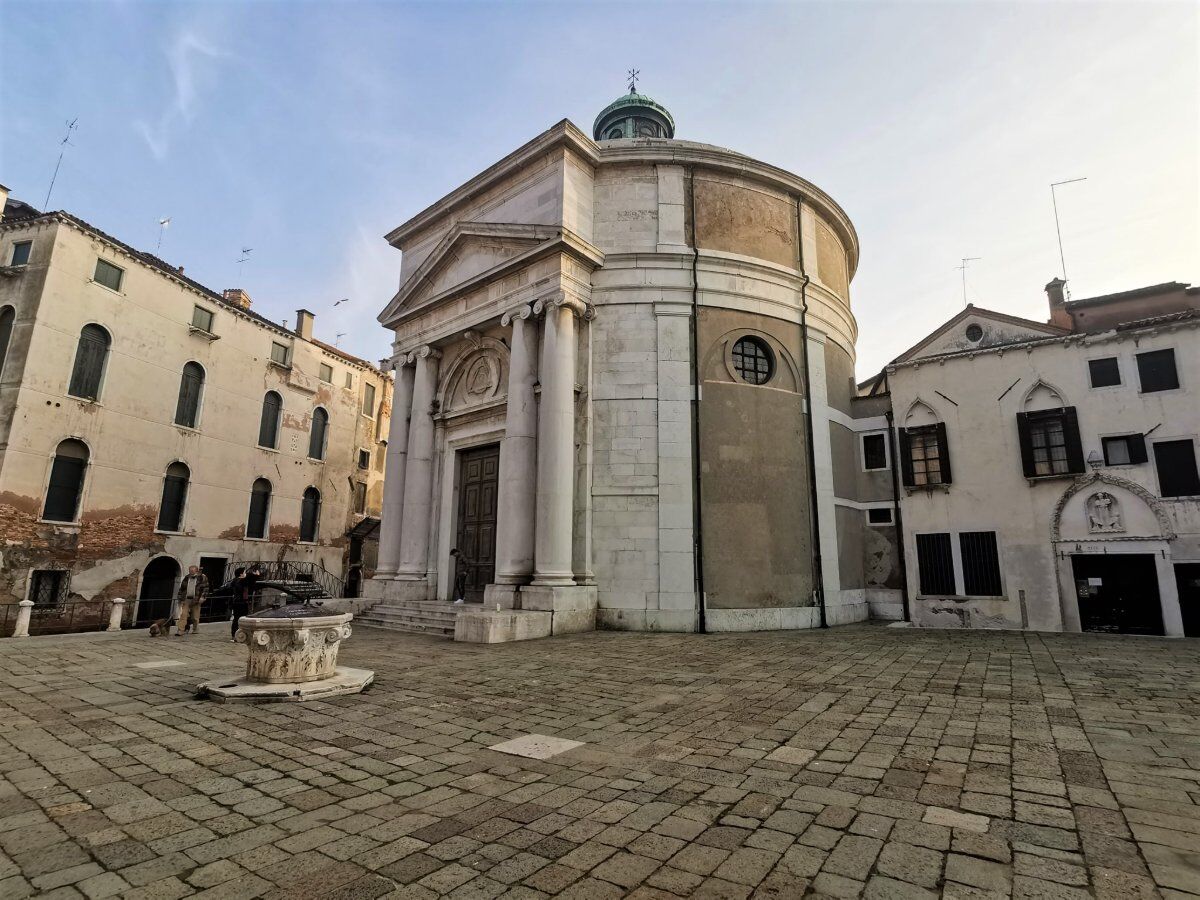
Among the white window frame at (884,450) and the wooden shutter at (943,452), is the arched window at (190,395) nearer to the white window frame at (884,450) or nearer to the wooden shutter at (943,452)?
the white window frame at (884,450)

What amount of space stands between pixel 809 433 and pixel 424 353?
1149cm

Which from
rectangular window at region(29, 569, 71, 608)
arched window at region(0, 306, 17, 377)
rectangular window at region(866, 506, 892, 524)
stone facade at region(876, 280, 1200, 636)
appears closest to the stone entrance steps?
rectangular window at region(29, 569, 71, 608)

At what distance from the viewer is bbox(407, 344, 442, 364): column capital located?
18.2 meters

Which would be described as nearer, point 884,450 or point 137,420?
point 884,450

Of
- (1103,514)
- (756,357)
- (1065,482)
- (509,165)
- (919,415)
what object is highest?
(509,165)

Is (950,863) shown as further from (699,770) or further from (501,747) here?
(501,747)

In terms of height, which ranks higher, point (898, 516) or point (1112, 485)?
point (1112, 485)

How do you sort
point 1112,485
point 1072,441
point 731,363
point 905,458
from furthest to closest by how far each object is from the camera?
point 905,458
point 731,363
point 1072,441
point 1112,485

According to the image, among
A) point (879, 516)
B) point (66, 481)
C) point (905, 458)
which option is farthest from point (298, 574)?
point (905, 458)

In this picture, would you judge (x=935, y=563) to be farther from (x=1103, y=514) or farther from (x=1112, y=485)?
(x=1112, y=485)

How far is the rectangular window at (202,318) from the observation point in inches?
906

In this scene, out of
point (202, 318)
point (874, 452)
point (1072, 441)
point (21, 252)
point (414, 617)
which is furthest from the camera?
point (202, 318)

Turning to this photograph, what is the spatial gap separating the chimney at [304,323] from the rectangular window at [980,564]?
1081 inches

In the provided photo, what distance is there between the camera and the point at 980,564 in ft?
51.8
